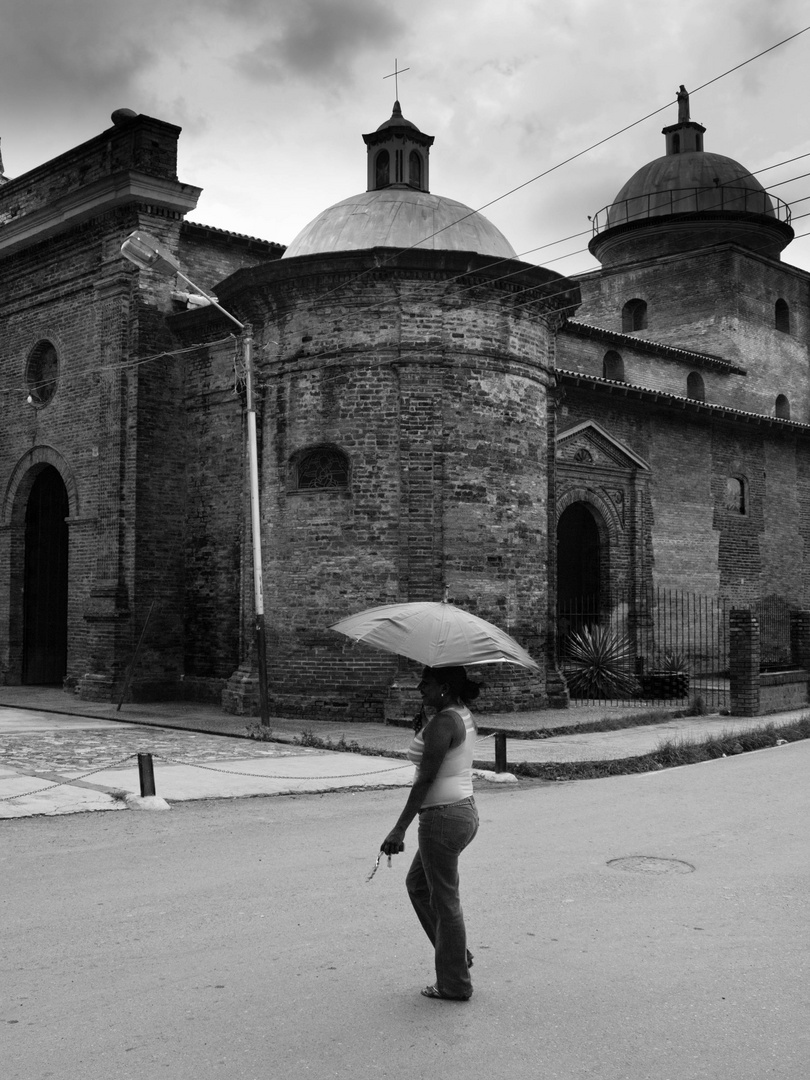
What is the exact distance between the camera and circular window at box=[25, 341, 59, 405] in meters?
22.4

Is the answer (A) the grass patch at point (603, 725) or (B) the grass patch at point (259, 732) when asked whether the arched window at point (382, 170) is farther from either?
(B) the grass patch at point (259, 732)

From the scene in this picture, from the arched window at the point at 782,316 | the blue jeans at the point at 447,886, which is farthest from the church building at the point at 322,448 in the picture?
the blue jeans at the point at 447,886

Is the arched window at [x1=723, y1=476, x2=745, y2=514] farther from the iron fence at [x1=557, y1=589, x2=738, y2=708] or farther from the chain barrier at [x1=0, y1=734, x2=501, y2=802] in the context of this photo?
the chain barrier at [x1=0, y1=734, x2=501, y2=802]

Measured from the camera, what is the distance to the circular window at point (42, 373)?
882 inches

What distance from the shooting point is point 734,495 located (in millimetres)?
26469

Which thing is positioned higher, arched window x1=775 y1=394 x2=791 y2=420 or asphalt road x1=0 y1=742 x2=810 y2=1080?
arched window x1=775 y1=394 x2=791 y2=420

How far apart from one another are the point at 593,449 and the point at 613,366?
14.5 ft

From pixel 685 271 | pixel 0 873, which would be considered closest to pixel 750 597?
pixel 685 271

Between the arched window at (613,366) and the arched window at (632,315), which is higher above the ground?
the arched window at (632,315)

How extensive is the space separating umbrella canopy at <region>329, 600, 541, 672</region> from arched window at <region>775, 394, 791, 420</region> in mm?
28700

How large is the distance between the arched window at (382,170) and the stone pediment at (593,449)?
5893mm

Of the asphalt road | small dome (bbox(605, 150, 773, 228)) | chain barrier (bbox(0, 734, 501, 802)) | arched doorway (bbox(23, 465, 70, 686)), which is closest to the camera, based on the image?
the asphalt road

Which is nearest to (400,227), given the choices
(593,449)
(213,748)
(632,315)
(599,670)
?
(593,449)

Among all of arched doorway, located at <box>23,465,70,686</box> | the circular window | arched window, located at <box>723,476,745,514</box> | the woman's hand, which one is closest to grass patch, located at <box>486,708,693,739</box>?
the woman's hand
